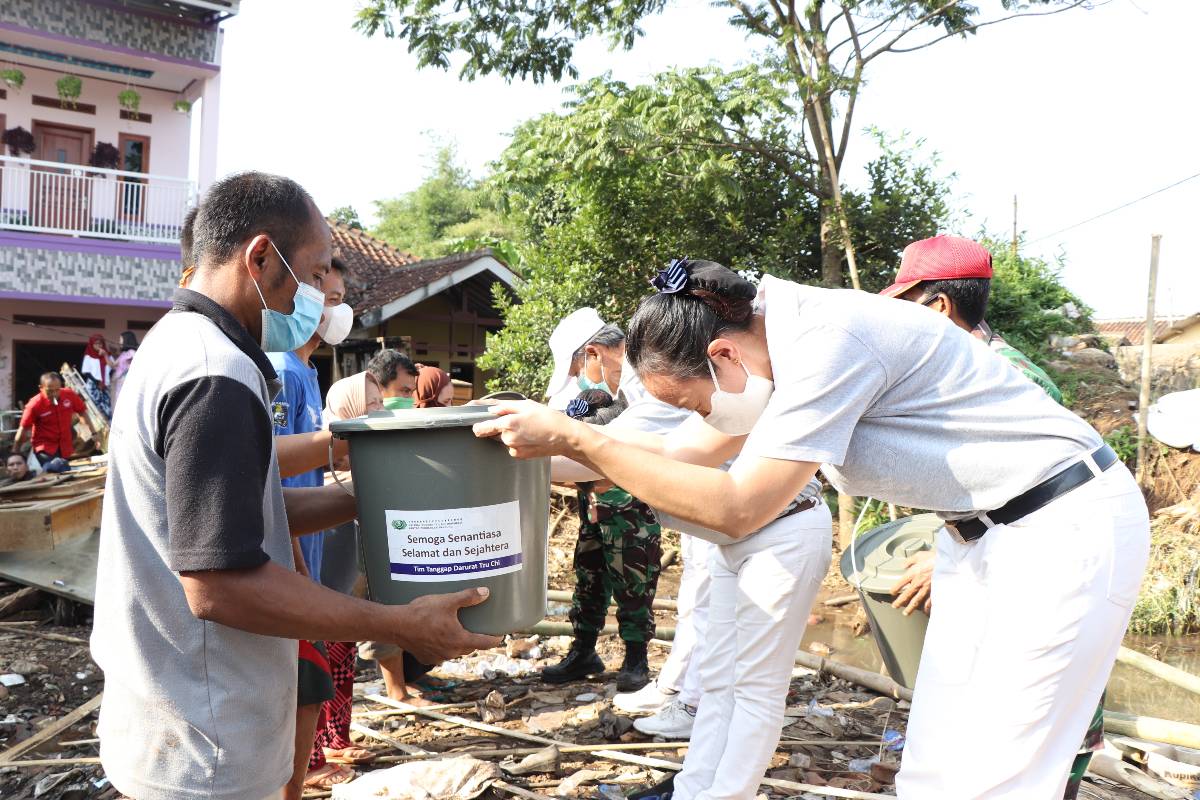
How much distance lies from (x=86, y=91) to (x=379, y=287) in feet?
22.3

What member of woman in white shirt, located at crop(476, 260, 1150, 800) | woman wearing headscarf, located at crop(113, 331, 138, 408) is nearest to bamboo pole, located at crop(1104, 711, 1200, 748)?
woman in white shirt, located at crop(476, 260, 1150, 800)

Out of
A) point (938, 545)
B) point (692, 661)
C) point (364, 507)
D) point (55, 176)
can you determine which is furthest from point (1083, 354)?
point (55, 176)

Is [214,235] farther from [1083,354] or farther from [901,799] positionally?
[1083,354]

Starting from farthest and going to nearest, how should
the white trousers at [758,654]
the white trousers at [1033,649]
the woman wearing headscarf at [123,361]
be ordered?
the woman wearing headscarf at [123,361] → the white trousers at [758,654] → the white trousers at [1033,649]

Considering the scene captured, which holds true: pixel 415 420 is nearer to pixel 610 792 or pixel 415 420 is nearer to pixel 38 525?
pixel 610 792

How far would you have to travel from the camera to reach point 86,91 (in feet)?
57.6

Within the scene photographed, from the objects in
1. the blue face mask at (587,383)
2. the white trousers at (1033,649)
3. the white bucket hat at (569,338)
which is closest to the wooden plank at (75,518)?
the white bucket hat at (569,338)

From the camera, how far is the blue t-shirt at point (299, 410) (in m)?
3.53

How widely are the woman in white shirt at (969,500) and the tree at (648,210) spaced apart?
828cm

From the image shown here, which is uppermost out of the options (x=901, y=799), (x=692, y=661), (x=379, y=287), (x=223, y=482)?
(x=379, y=287)

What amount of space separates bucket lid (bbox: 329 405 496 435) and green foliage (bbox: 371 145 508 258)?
36163 millimetres

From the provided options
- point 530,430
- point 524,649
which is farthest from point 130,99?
point 530,430

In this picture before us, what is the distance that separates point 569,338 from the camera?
17.1ft

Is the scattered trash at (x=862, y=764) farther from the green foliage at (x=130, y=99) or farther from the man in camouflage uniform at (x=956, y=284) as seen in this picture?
the green foliage at (x=130, y=99)
